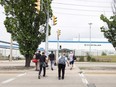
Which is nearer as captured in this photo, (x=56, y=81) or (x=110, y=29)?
(x=56, y=81)

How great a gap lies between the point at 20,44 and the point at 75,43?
89.5 m

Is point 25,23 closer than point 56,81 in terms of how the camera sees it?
No

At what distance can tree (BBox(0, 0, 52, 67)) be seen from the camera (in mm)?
36906

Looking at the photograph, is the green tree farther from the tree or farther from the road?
the road

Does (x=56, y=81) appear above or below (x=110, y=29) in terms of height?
below

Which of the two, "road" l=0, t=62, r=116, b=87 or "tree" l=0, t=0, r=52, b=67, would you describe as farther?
"tree" l=0, t=0, r=52, b=67

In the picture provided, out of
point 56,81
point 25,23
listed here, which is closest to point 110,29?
point 25,23

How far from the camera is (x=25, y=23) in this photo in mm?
36844

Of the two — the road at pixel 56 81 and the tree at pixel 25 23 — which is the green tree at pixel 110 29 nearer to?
the tree at pixel 25 23

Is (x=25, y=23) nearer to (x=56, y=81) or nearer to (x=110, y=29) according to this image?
(x=110, y=29)

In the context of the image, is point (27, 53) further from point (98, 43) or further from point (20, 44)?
point (98, 43)

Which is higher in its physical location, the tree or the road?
the tree

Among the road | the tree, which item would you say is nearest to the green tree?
the tree

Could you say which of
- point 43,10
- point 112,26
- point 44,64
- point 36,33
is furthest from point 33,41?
point 44,64
